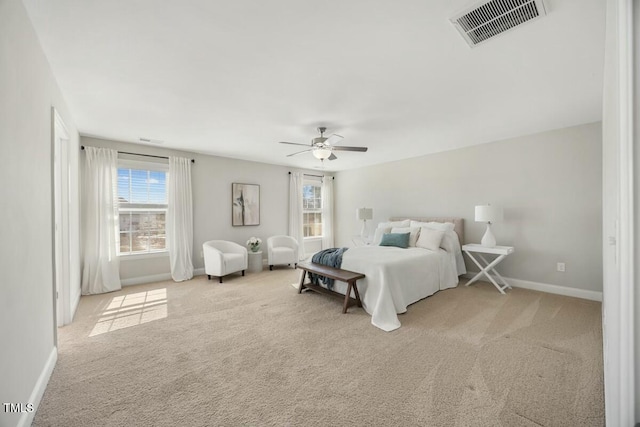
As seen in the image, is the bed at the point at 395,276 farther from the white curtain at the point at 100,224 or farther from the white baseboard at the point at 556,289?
the white curtain at the point at 100,224

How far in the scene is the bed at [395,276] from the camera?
302 cm

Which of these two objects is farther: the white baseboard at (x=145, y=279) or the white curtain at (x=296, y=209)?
the white curtain at (x=296, y=209)

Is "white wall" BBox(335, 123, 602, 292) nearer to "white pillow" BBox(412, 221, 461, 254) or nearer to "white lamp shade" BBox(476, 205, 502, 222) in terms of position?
"white pillow" BBox(412, 221, 461, 254)

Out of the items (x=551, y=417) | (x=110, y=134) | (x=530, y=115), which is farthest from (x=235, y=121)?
(x=551, y=417)

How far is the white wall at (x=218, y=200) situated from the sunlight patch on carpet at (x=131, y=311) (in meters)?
0.80

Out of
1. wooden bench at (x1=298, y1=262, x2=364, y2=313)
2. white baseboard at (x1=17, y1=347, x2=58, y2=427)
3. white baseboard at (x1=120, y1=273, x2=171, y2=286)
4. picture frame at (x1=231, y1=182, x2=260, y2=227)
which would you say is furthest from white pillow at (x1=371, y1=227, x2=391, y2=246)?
white baseboard at (x1=17, y1=347, x2=58, y2=427)

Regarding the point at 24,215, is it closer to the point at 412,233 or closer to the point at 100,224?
the point at 100,224

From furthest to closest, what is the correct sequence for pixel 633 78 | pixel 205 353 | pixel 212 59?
pixel 205 353 < pixel 212 59 < pixel 633 78

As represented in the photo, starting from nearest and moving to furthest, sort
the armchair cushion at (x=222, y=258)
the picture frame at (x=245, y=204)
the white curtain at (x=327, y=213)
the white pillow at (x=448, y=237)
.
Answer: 1. the white pillow at (x=448, y=237)
2. the armchair cushion at (x=222, y=258)
3. the picture frame at (x=245, y=204)
4. the white curtain at (x=327, y=213)

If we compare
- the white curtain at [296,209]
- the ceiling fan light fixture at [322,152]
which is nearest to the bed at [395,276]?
the ceiling fan light fixture at [322,152]

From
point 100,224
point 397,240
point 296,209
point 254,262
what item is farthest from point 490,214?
point 100,224

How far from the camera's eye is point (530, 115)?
332 cm

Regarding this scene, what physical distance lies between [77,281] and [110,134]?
2.16m

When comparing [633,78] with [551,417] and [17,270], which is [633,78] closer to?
[551,417]
